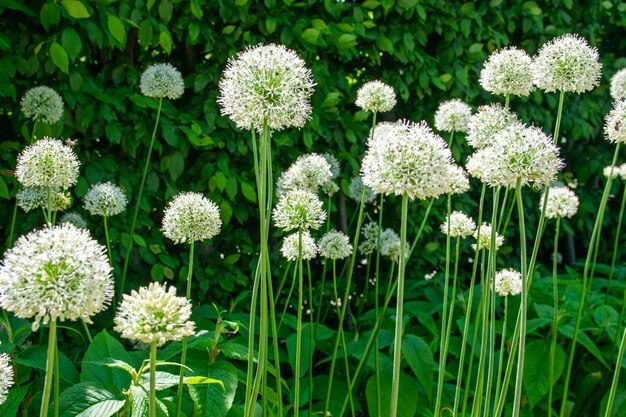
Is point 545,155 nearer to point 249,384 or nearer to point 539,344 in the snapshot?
point 249,384

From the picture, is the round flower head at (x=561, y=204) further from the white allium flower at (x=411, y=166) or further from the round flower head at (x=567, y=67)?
the white allium flower at (x=411, y=166)

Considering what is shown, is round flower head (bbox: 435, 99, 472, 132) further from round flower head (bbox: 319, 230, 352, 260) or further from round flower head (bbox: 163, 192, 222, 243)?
round flower head (bbox: 163, 192, 222, 243)

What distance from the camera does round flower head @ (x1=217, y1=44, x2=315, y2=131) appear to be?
1653 millimetres

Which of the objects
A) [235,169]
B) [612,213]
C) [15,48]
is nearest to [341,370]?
[235,169]

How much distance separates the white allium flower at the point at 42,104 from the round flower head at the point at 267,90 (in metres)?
1.42

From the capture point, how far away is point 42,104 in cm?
281

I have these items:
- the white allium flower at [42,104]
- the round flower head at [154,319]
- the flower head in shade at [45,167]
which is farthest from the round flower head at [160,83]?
the round flower head at [154,319]

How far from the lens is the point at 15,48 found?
296 centimetres

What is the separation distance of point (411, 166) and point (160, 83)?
1799 mm

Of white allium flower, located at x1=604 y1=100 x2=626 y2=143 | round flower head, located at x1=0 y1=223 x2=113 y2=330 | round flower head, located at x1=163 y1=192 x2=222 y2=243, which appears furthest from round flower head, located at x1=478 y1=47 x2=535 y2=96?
round flower head, located at x1=0 y1=223 x2=113 y2=330

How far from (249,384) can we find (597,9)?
180 inches

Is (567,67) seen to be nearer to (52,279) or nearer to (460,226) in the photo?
(460,226)

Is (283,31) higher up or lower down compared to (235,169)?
higher up

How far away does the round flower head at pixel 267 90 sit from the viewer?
5.42ft
